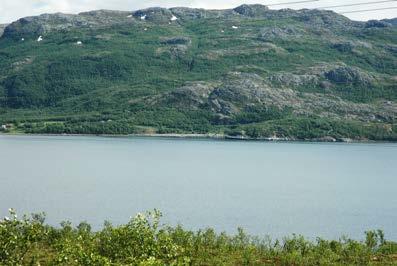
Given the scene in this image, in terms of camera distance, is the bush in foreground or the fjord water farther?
the fjord water

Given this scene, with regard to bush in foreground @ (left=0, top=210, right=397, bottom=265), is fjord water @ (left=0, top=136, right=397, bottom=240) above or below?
below

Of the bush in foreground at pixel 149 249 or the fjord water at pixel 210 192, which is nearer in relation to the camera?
the bush in foreground at pixel 149 249

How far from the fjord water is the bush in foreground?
90.8 feet

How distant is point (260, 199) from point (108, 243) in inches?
2729

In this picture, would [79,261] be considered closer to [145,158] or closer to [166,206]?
[166,206]

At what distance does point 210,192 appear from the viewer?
107250 millimetres

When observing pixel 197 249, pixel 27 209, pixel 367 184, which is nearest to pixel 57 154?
pixel 367 184

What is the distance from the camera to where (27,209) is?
3093 inches

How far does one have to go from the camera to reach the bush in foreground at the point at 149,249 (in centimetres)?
2853

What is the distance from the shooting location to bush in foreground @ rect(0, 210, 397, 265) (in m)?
28.5

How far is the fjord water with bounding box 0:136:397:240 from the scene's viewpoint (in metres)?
77.4

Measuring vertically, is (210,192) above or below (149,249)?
below

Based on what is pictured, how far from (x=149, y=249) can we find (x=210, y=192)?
256 feet

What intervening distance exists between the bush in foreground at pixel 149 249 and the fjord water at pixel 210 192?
1090 inches
